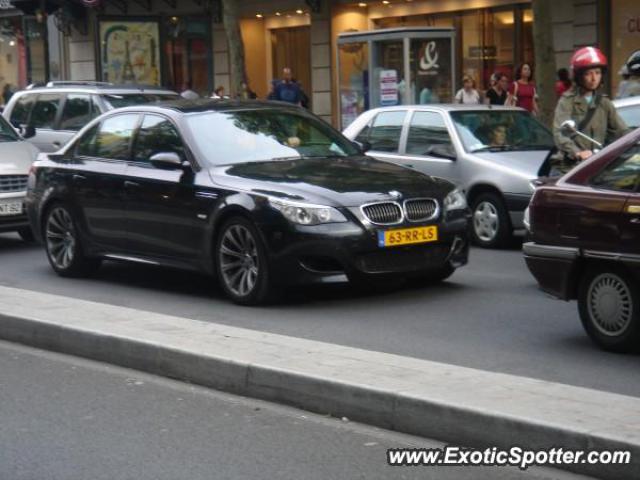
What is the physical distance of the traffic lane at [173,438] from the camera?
18.0 feet

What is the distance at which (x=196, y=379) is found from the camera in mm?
7242

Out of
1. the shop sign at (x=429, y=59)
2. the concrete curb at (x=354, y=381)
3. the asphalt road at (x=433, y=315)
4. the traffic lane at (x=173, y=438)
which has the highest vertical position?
the shop sign at (x=429, y=59)

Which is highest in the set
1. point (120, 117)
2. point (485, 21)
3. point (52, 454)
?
point (485, 21)

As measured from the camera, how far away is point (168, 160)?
996 centimetres

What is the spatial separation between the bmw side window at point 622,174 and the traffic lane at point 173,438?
2.29 meters

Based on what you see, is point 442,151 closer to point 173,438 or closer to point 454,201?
point 454,201

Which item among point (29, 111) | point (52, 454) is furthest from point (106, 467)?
point (29, 111)

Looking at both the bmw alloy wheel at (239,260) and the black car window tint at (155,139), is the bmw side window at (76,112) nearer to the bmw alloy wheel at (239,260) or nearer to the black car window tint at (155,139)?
the black car window tint at (155,139)

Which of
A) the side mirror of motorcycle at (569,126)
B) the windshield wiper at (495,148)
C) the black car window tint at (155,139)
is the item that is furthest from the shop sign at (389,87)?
the side mirror of motorcycle at (569,126)

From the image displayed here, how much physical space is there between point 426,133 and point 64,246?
4.57 metres

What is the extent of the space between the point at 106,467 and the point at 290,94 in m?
19.9

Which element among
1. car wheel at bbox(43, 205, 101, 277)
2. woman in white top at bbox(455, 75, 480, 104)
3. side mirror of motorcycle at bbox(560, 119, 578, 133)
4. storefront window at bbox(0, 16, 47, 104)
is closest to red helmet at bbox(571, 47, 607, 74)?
side mirror of motorcycle at bbox(560, 119, 578, 133)

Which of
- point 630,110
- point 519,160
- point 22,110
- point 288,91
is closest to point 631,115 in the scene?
point 630,110

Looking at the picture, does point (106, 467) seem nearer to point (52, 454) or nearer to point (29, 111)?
point (52, 454)
